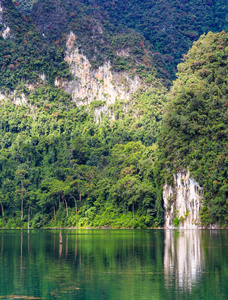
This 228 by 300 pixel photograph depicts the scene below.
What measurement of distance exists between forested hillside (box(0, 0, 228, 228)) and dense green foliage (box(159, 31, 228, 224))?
0.14 metres

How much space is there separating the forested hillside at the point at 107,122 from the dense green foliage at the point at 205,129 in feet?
0.47

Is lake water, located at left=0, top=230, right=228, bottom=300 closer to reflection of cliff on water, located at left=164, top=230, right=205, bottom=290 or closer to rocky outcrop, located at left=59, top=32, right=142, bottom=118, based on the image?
reflection of cliff on water, located at left=164, top=230, right=205, bottom=290

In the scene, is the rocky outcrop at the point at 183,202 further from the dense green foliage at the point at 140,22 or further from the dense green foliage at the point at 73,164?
the dense green foliage at the point at 140,22

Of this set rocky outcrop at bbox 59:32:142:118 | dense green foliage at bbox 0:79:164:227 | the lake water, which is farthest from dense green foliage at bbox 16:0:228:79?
the lake water

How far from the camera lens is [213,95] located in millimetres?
66062

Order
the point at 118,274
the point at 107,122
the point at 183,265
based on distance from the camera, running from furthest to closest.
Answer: the point at 107,122
the point at 183,265
the point at 118,274

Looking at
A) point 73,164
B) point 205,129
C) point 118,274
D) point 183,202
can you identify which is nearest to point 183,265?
point 118,274

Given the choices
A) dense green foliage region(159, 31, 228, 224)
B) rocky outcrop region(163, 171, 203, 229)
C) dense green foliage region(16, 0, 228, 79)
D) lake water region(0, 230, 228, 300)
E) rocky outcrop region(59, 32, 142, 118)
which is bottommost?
lake water region(0, 230, 228, 300)

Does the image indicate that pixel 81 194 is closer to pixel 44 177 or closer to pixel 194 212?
pixel 44 177

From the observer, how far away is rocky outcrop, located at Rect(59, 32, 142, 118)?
111 m

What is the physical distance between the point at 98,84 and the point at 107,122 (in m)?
12.2

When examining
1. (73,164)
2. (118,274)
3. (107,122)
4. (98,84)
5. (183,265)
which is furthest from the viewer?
(98,84)

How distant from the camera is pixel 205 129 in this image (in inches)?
2499

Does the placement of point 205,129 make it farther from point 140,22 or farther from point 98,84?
point 140,22
